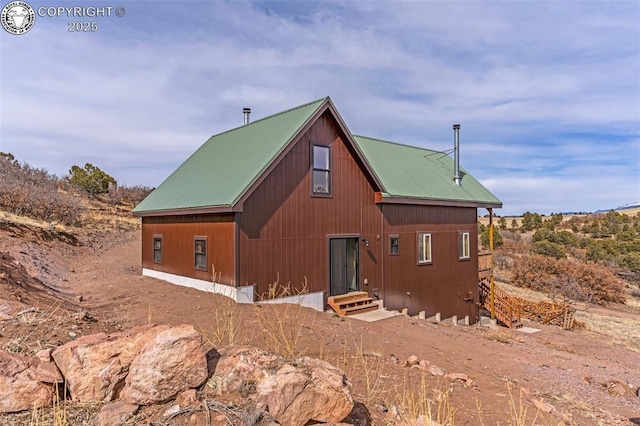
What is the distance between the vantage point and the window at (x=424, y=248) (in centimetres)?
1582

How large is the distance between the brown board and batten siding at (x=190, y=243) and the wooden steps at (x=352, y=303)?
3.53 m

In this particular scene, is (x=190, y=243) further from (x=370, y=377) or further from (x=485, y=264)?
(x=485, y=264)

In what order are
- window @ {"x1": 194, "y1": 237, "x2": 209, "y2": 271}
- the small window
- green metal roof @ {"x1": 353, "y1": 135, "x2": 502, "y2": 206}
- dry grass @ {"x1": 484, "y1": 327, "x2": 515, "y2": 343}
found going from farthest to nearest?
green metal roof @ {"x1": 353, "y1": 135, "x2": 502, "y2": 206} < the small window < dry grass @ {"x1": 484, "y1": 327, "x2": 515, "y2": 343} < window @ {"x1": 194, "y1": 237, "x2": 209, "y2": 271}

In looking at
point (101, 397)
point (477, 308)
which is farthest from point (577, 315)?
point (101, 397)

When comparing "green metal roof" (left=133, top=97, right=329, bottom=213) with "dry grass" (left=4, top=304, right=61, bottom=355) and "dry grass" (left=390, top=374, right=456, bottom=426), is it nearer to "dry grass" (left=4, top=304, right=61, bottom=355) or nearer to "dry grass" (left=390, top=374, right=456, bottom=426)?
"dry grass" (left=4, top=304, right=61, bottom=355)

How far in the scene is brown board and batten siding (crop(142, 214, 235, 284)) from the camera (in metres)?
11.2

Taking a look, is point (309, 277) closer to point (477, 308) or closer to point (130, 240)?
point (477, 308)

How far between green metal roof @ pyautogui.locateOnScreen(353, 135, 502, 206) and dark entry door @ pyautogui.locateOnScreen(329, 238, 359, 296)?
2212mm

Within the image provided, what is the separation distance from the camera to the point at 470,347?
9.98m

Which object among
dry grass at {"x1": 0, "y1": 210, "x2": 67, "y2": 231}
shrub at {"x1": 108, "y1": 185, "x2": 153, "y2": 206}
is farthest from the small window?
shrub at {"x1": 108, "y1": 185, "x2": 153, "y2": 206}

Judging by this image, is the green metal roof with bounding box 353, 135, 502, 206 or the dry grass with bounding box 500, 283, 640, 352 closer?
the green metal roof with bounding box 353, 135, 502, 206

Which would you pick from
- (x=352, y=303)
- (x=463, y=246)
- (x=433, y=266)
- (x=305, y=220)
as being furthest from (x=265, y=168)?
(x=463, y=246)

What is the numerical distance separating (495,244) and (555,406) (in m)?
34.7

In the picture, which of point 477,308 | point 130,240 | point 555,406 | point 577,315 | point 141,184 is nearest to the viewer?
point 555,406
